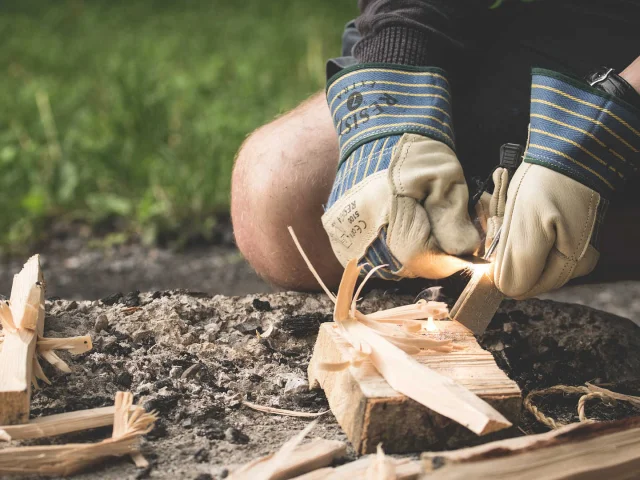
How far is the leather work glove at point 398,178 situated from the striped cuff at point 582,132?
22 centimetres

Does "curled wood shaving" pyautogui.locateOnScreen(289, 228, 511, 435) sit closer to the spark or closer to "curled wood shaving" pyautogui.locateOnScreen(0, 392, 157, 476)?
the spark

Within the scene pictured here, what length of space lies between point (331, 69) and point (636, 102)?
0.92 m

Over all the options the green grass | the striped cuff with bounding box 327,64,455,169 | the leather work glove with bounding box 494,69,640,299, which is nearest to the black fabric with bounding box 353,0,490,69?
the striped cuff with bounding box 327,64,455,169

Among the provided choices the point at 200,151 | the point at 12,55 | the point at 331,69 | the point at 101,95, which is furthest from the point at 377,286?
the point at 12,55

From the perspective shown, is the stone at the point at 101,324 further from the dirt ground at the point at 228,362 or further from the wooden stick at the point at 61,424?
the wooden stick at the point at 61,424

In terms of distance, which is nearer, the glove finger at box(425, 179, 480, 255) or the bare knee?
the glove finger at box(425, 179, 480, 255)

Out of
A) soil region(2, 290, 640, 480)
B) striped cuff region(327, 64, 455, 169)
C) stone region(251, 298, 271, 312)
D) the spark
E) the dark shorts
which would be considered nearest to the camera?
soil region(2, 290, 640, 480)

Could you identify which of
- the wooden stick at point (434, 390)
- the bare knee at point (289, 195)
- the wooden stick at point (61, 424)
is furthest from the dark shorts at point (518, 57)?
the wooden stick at point (61, 424)

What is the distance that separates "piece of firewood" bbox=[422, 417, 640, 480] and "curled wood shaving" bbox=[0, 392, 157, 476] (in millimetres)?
540

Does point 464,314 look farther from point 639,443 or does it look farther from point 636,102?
point 636,102

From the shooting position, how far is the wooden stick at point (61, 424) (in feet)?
4.67

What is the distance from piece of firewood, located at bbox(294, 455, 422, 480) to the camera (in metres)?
1.34

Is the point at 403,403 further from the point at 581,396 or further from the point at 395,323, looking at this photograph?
the point at 581,396

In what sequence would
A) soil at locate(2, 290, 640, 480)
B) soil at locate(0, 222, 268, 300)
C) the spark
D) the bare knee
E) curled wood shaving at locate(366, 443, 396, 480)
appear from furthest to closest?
soil at locate(0, 222, 268, 300)
the bare knee
the spark
soil at locate(2, 290, 640, 480)
curled wood shaving at locate(366, 443, 396, 480)
